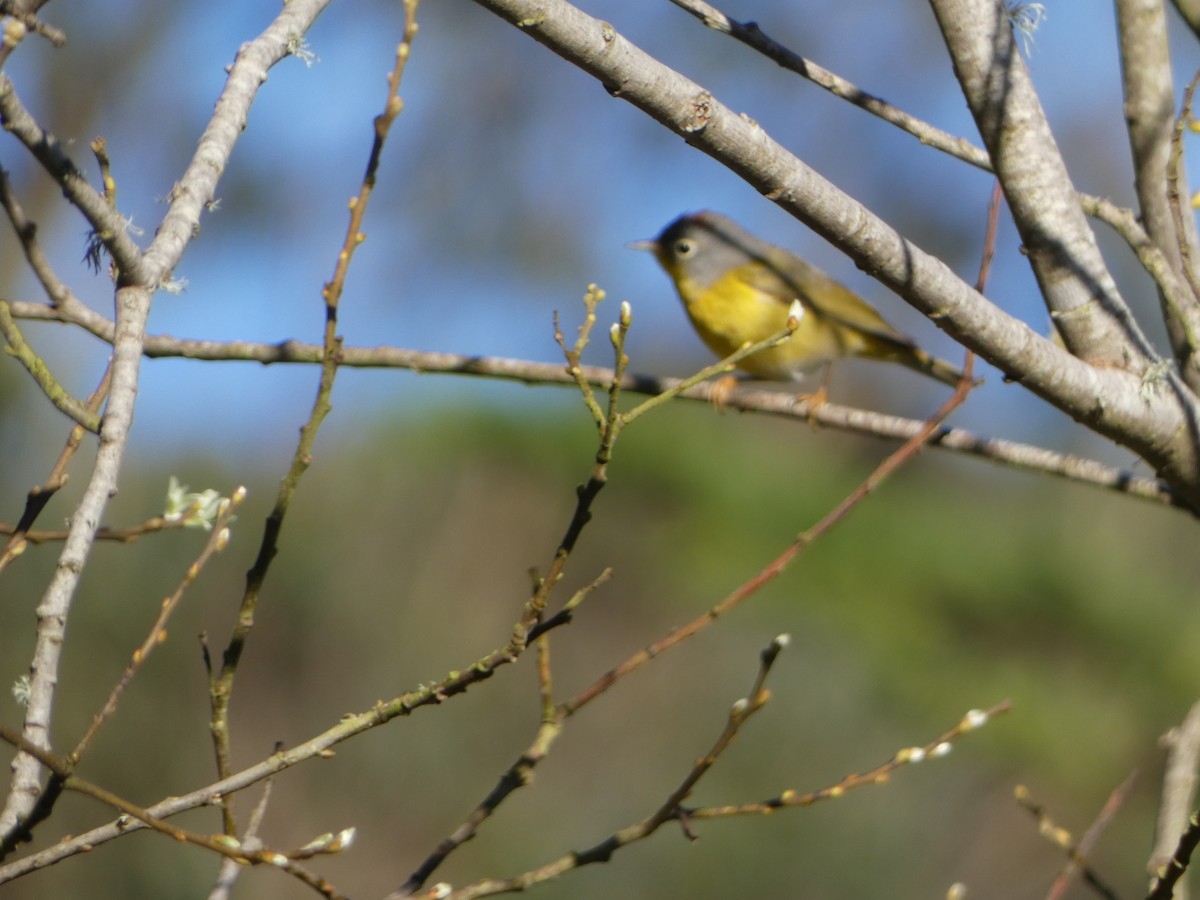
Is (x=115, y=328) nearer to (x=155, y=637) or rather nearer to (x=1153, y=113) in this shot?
(x=155, y=637)

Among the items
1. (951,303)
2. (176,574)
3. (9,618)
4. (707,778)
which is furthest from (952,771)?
(951,303)

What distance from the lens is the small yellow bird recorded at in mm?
4785

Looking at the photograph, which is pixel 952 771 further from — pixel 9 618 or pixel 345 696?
pixel 9 618

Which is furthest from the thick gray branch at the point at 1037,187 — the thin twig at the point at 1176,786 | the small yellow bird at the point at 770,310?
the small yellow bird at the point at 770,310

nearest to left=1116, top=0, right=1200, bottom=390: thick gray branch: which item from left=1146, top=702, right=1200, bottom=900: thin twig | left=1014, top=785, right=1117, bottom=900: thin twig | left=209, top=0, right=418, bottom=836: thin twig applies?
left=1146, top=702, right=1200, bottom=900: thin twig

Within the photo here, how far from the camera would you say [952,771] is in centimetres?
853

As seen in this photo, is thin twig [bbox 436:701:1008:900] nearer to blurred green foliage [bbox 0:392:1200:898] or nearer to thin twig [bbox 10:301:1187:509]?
thin twig [bbox 10:301:1187:509]

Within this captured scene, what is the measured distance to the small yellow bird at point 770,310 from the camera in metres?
4.79

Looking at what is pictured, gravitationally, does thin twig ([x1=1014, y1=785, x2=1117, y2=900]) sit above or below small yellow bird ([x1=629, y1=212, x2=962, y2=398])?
below

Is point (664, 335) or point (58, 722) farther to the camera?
point (664, 335)

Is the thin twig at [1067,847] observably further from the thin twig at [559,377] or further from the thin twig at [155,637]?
the thin twig at [155,637]

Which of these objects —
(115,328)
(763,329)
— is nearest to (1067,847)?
(115,328)

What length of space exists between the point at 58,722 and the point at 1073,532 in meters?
9.81

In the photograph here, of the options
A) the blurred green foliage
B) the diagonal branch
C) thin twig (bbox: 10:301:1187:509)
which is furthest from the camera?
the blurred green foliage
